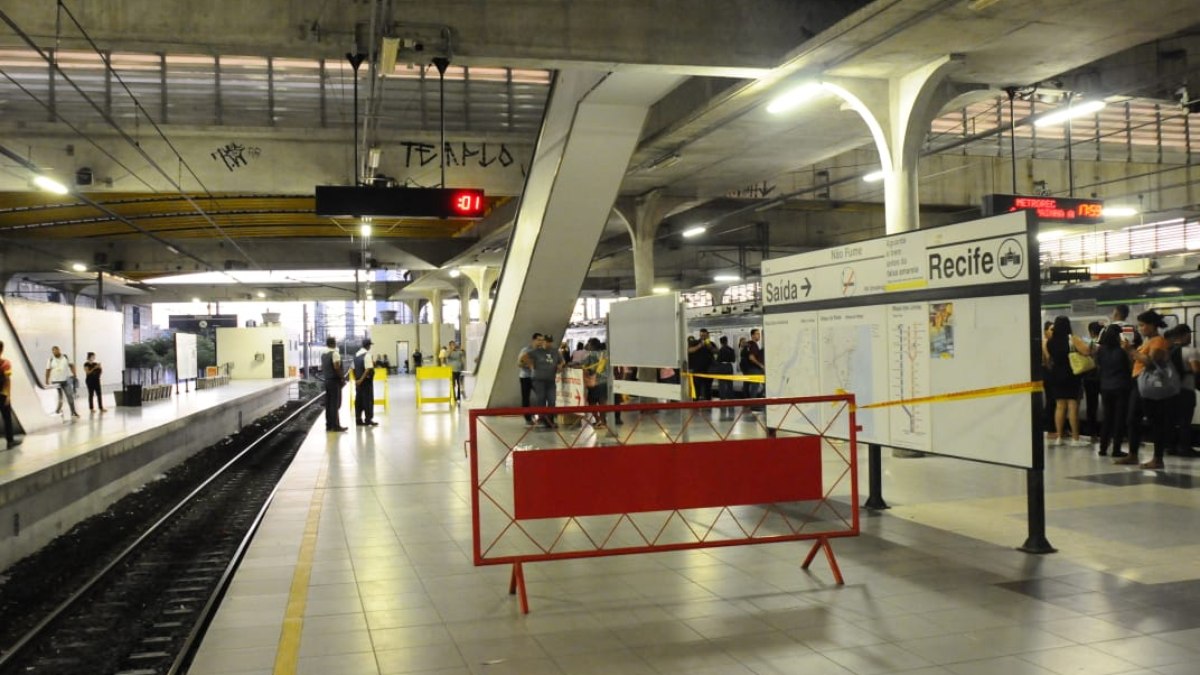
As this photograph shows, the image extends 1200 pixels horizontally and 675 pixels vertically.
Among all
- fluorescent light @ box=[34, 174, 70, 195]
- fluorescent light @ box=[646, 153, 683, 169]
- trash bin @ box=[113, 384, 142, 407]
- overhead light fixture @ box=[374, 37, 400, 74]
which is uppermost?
fluorescent light @ box=[646, 153, 683, 169]

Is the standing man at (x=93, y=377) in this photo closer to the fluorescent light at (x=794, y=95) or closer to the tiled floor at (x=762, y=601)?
the tiled floor at (x=762, y=601)

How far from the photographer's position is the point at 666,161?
18.6 m

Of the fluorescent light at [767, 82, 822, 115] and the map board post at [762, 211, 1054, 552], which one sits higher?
the fluorescent light at [767, 82, 822, 115]

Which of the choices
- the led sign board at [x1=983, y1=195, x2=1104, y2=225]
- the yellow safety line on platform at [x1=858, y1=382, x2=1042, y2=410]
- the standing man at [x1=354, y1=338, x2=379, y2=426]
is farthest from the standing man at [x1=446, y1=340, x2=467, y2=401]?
the yellow safety line on platform at [x1=858, y1=382, x2=1042, y2=410]

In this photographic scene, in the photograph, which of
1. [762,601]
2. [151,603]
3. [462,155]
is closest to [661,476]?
[762,601]

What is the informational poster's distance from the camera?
22.2ft

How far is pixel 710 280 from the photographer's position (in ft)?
130

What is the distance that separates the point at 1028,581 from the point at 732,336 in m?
19.2

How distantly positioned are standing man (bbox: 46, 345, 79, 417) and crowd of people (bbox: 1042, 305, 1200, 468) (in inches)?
726

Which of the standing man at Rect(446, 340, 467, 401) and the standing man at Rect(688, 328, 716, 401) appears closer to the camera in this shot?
the standing man at Rect(688, 328, 716, 401)

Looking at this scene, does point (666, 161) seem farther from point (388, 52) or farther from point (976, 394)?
point (976, 394)

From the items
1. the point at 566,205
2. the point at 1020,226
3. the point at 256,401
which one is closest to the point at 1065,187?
the point at 566,205

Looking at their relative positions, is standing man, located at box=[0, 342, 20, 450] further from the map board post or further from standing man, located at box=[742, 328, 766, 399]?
standing man, located at box=[742, 328, 766, 399]

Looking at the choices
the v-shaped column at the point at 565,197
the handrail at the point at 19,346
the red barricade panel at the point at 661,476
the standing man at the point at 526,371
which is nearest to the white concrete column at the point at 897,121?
the v-shaped column at the point at 565,197
